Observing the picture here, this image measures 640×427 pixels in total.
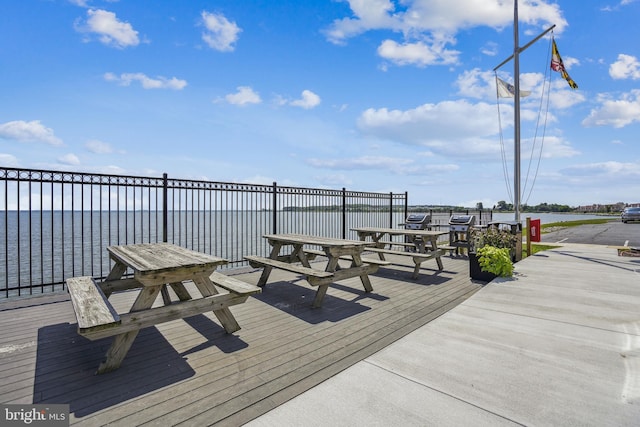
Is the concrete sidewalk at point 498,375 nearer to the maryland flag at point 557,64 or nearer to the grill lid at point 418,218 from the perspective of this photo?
the grill lid at point 418,218

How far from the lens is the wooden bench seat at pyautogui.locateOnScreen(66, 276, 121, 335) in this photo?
2.21m

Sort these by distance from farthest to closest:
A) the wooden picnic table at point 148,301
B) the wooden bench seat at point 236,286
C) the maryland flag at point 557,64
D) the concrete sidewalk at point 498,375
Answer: the maryland flag at point 557,64 < the wooden bench seat at point 236,286 < the wooden picnic table at point 148,301 < the concrete sidewalk at point 498,375

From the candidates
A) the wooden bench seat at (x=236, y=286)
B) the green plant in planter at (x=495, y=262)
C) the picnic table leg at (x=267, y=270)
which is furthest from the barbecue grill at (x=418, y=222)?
the wooden bench seat at (x=236, y=286)

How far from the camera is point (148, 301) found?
8.92 feet

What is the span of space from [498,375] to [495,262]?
387 centimetres

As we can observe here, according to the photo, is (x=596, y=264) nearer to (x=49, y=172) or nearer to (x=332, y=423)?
(x=332, y=423)

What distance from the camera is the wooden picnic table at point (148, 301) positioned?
238 cm

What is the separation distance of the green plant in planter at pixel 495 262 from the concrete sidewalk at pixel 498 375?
1493 millimetres

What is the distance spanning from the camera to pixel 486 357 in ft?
8.86

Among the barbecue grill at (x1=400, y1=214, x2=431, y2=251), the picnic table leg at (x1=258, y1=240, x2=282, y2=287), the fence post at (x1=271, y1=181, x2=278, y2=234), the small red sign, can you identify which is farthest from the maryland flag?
the picnic table leg at (x1=258, y1=240, x2=282, y2=287)

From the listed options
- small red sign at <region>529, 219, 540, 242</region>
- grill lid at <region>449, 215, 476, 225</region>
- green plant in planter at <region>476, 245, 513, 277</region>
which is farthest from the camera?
grill lid at <region>449, 215, 476, 225</region>

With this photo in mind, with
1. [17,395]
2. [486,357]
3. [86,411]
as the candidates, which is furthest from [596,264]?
[17,395]

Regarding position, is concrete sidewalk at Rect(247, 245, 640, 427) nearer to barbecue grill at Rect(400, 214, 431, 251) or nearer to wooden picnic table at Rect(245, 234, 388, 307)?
wooden picnic table at Rect(245, 234, 388, 307)

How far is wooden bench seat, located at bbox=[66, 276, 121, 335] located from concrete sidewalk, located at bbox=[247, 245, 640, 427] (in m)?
1.37
